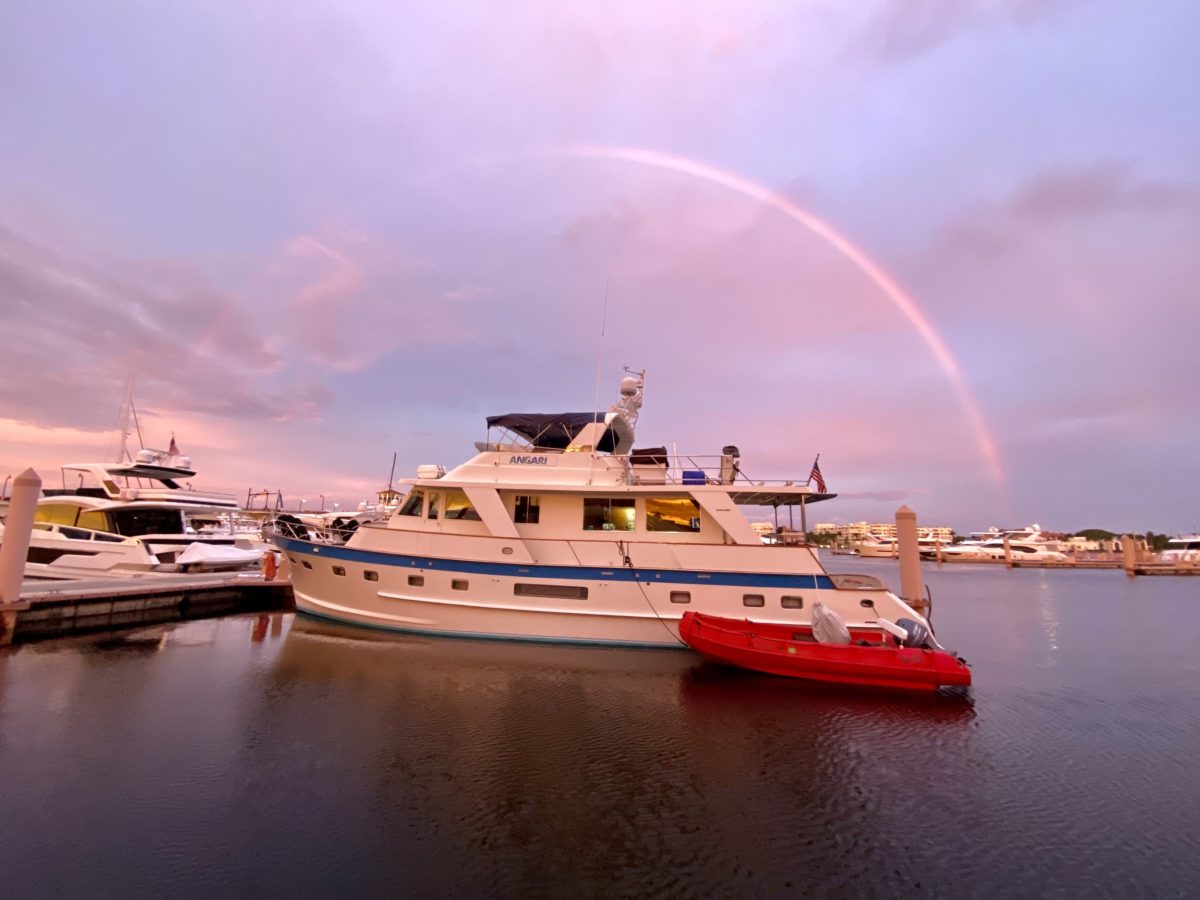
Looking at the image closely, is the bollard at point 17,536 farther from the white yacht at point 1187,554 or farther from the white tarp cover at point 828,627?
the white yacht at point 1187,554

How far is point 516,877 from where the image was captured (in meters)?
5.20

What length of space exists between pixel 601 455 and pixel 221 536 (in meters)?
23.4

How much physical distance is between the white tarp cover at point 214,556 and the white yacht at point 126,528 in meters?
0.04

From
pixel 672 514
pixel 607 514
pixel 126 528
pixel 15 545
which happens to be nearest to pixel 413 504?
pixel 607 514

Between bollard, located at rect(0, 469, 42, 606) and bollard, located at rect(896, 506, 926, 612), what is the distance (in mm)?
21971

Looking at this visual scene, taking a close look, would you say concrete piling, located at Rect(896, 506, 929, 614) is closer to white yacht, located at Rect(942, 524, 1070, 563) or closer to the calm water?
A: the calm water

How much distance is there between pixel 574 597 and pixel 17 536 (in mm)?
13143

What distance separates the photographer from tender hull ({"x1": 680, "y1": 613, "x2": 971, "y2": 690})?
11.4 metres

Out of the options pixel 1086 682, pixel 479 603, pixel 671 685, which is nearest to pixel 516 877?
pixel 671 685

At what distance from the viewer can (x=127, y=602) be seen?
1647 cm

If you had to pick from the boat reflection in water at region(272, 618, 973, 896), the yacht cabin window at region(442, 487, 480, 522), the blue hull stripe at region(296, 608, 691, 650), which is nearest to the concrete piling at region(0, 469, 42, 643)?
the boat reflection in water at region(272, 618, 973, 896)

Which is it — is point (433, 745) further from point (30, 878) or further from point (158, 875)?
point (30, 878)

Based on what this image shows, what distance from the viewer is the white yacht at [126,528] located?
22000 mm

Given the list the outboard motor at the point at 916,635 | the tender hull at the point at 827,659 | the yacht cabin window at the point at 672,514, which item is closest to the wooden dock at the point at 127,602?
the yacht cabin window at the point at 672,514
